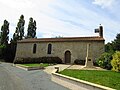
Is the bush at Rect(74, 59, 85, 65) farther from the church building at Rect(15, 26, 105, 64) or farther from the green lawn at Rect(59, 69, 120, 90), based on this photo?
the green lawn at Rect(59, 69, 120, 90)

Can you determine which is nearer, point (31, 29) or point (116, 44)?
point (116, 44)

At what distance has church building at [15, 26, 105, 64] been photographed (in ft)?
118

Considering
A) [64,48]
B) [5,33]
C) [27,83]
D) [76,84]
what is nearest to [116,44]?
[64,48]

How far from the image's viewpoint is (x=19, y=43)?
144ft

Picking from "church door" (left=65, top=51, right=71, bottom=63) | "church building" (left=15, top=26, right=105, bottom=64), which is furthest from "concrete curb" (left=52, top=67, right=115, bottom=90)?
"church door" (left=65, top=51, right=71, bottom=63)

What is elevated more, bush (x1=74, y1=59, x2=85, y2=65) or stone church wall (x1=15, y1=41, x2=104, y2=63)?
stone church wall (x1=15, y1=41, x2=104, y2=63)

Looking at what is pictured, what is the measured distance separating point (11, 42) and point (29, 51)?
12963 mm

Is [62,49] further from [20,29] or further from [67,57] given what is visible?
[20,29]

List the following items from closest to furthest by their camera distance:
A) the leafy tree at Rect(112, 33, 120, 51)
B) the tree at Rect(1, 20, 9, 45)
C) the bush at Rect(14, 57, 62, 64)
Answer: the bush at Rect(14, 57, 62, 64) → the leafy tree at Rect(112, 33, 120, 51) → the tree at Rect(1, 20, 9, 45)

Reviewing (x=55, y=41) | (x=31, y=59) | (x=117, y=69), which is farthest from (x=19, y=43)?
(x=117, y=69)

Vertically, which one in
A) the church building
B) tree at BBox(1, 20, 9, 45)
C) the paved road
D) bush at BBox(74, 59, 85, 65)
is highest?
tree at BBox(1, 20, 9, 45)

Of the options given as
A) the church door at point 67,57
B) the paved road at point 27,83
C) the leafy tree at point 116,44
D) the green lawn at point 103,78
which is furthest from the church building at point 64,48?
the green lawn at point 103,78

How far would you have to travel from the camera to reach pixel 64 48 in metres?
38.9

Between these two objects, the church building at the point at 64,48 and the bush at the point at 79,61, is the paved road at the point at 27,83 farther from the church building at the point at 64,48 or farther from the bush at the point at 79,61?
the church building at the point at 64,48
